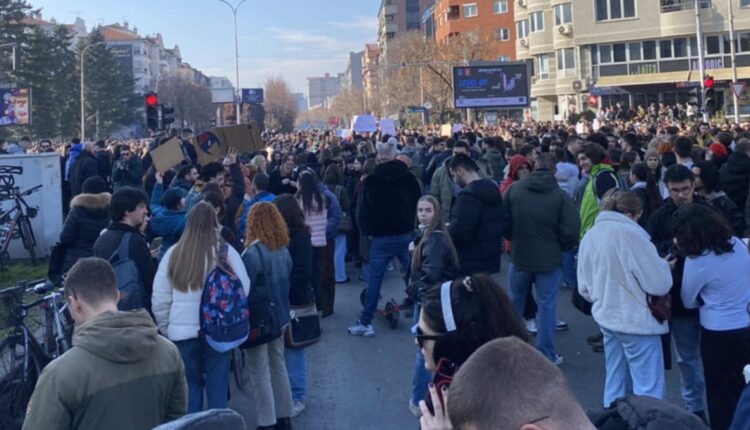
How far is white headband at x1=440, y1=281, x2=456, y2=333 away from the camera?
3457 millimetres

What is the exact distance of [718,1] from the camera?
1916 inches

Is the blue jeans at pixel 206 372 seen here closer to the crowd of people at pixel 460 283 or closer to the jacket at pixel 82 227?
the crowd of people at pixel 460 283

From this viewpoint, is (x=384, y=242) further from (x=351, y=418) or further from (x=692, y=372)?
(x=692, y=372)

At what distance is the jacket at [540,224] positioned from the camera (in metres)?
7.80

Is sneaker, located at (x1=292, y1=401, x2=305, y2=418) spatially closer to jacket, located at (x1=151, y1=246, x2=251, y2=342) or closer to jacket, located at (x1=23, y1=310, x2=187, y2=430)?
jacket, located at (x1=151, y1=246, x2=251, y2=342)

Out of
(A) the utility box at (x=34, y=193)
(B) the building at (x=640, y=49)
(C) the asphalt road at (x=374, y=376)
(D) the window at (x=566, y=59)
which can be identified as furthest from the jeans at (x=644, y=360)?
(D) the window at (x=566, y=59)

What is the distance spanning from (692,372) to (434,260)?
214 cm

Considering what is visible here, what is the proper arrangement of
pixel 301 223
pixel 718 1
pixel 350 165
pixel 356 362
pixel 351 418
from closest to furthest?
pixel 351 418 → pixel 301 223 → pixel 356 362 → pixel 350 165 → pixel 718 1

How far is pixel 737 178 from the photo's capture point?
10.3 m

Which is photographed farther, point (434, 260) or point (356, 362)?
point (356, 362)

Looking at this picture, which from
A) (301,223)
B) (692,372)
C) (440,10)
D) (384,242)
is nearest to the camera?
(692,372)

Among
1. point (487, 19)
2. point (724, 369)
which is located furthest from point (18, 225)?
point (487, 19)

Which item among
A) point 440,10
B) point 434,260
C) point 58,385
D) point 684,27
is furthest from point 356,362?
point 440,10

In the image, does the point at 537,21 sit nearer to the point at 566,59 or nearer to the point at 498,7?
the point at 566,59
